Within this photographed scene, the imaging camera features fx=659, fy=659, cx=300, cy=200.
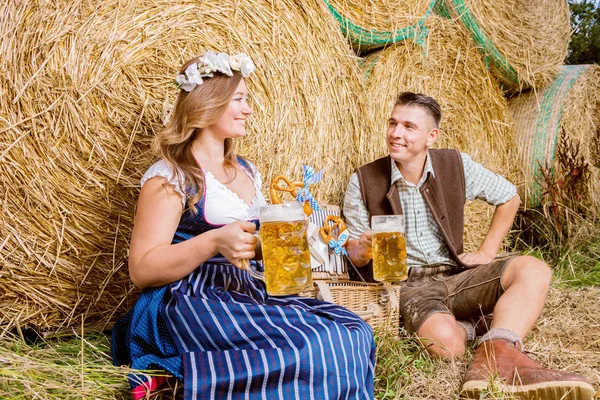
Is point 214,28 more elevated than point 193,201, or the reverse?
point 214,28

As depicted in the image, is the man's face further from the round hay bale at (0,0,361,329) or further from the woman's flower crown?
the woman's flower crown

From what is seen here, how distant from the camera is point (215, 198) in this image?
7.49 ft

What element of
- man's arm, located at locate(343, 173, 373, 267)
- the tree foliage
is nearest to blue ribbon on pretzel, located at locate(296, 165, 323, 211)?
man's arm, located at locate(343, 173, 373, 267)

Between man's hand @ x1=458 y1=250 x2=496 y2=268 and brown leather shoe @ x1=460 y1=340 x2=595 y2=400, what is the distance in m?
0.73

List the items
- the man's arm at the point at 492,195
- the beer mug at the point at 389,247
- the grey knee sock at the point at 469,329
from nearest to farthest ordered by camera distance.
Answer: the beer mug at the point at 389,247
the grey knee sock at the point at 469,329
the man's arm at the point at 492,195

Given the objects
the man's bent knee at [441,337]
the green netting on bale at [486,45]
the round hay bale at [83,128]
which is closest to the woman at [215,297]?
the round hay bale at [83,128]

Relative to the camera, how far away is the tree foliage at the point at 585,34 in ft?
20.9

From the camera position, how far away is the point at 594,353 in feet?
8.66

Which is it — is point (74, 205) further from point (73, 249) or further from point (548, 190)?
point (548, 190)

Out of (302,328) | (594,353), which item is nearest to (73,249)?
(302,328)

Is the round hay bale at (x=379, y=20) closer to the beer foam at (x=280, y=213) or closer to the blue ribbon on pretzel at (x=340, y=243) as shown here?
the blue ribbon on pretzel at (x=340, y=243)

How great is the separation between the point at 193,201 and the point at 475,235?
2.53 m

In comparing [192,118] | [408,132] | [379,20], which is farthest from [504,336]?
[379,20]

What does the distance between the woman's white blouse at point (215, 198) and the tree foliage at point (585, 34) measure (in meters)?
5.10
